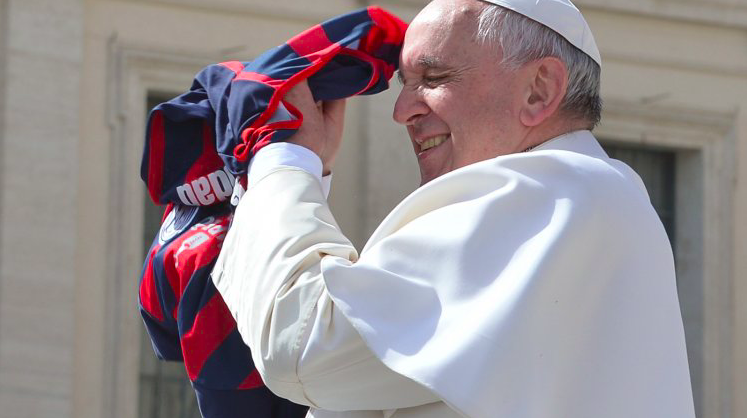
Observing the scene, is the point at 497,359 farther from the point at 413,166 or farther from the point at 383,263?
the point at 413,166

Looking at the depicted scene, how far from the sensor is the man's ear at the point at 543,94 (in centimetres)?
326

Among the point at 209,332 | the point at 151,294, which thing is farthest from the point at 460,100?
the point at 151,294

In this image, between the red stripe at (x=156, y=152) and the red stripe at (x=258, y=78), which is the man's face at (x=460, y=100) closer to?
the red stripe at (x=258, y=78)

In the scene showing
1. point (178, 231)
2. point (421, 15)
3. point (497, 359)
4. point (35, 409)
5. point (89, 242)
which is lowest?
point (35, 409)

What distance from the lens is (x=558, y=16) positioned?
330 cm

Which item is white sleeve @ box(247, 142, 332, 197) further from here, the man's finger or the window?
the window

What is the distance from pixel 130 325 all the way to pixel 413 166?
1.95 m

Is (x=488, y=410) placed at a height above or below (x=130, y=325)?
above

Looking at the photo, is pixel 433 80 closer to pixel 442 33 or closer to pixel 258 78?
pixel 442 33

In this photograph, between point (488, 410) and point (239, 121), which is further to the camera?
point (239, 121)

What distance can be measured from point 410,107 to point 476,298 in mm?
498

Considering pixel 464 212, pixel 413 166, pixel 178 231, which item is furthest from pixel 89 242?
pixel 464 212

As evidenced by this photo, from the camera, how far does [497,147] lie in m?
3.26

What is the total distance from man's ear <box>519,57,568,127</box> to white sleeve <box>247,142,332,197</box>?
→ 13.7 inches
